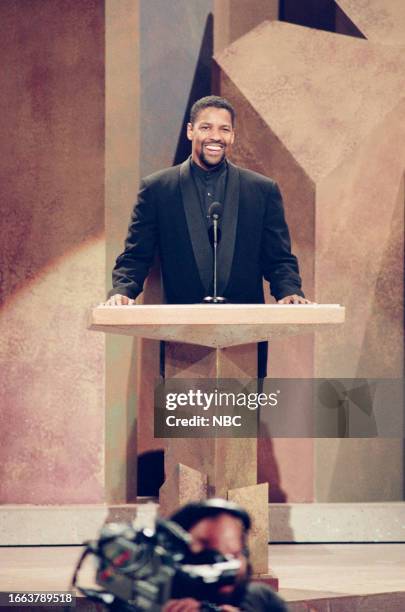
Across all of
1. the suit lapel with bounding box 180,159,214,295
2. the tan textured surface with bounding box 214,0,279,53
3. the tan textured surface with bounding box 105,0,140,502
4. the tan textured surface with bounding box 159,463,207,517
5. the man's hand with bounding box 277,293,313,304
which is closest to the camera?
the tan textured surface with bounding box 159,463,207,517

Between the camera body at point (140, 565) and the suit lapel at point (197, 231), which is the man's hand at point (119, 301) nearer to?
the suit lapel at point (197, 231)

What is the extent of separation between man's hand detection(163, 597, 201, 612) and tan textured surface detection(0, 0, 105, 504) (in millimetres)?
2646

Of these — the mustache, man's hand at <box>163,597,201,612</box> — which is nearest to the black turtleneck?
the mustache

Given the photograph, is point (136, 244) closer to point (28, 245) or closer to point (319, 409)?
point (28, 245)

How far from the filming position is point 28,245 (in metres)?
5.05

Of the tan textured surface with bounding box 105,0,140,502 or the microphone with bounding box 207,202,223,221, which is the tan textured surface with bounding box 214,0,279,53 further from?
the microphone with bounding box 207,202,223,221

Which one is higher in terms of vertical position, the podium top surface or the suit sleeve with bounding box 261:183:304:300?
the suit sleeve with bounding box 261:183:304:300

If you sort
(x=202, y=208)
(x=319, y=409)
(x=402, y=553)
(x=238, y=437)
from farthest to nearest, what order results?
(x=319, y=409) < (x=402, y=553) < (x=202, y=208) < (x=238, y=437)

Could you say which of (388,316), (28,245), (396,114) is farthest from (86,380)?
(396,114)

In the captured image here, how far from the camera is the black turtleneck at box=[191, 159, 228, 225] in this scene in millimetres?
4039

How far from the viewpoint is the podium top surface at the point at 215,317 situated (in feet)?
11.3

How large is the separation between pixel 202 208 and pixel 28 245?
1.26 metres

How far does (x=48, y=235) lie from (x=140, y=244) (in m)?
1.02

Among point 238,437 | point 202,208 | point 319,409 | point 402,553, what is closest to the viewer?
point 238,437
